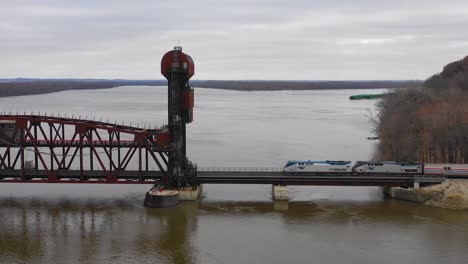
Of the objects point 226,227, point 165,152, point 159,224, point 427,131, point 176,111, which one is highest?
point 176,111

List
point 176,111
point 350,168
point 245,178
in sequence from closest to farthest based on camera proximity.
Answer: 1. point 176,111
2. point 245,178
3. point 350,168

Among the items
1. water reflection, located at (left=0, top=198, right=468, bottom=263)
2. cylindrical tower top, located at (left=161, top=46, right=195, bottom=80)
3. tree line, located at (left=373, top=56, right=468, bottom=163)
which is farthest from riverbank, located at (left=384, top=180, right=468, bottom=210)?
cylindrical tower top, located at (left=161, top=46, right=195, bottom=80)

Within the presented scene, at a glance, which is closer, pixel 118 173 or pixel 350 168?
pixel 118 173

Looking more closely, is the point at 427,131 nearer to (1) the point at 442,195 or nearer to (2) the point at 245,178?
(1) the point at 442,195

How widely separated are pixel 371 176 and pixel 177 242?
23826 mm

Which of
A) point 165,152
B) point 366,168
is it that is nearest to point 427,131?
point 366,168

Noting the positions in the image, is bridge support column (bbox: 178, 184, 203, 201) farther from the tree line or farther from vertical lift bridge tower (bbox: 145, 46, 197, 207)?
the tree line

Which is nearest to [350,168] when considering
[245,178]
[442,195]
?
[442,195]

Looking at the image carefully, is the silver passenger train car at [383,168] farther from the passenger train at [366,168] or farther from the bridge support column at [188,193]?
the bridge support column at [188,193]

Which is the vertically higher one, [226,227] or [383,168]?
[383,168]

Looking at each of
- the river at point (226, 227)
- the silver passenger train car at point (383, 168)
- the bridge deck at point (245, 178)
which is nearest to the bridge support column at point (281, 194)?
the bridge deck at point (245, 178)

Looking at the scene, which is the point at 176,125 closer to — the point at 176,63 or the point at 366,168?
the point at 176,63

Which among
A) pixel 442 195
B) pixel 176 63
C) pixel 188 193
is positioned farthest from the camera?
pixel 176 63

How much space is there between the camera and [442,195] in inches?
2112
